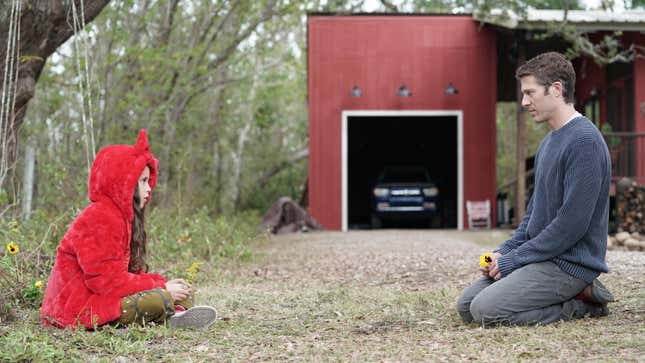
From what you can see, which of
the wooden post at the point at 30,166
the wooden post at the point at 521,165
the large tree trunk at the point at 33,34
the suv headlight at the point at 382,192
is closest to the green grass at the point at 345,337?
the large tree trunk at the point at 33,34

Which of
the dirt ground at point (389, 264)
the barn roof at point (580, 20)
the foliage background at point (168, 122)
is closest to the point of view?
the dirt ground at point (389, 264)

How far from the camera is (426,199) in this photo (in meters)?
20.0

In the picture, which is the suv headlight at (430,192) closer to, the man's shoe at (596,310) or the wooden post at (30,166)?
the wooden post at (30,166)

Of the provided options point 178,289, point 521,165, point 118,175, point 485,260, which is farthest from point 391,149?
point 118,175

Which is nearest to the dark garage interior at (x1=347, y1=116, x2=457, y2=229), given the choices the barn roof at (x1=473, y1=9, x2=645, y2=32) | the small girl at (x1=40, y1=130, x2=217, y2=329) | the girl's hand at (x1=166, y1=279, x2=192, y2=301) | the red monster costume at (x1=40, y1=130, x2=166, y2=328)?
the barn roof at (x1=473, y1=9, x2=645, y2=32)

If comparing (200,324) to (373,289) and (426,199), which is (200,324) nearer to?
(373,289)

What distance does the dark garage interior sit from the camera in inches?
1013

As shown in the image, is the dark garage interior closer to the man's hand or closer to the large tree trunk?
the large tree trunk

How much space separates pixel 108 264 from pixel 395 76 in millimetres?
15378

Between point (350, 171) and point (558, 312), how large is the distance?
2138 cm

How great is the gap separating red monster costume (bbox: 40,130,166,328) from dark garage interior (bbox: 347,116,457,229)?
20.5 meters

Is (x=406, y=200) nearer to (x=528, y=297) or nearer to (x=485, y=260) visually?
(x=485, y=260)

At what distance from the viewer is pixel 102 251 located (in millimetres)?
5000

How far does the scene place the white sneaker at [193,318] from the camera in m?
5.32
